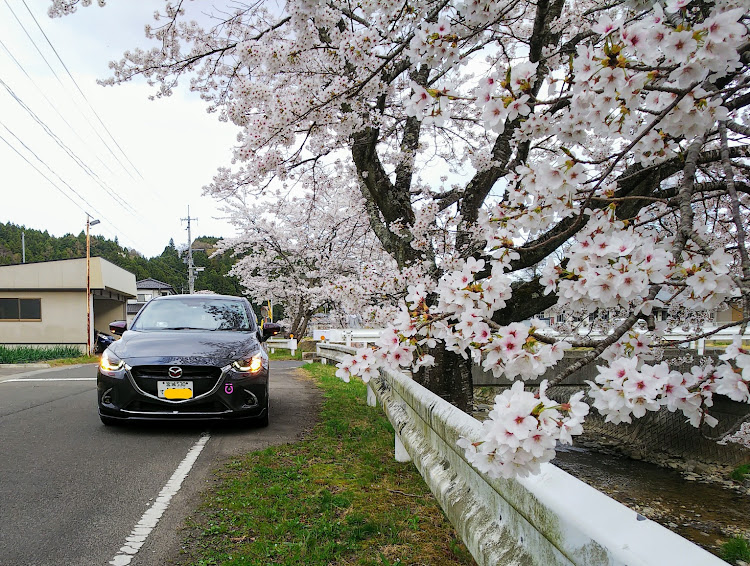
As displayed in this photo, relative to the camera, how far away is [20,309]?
25906 millimetres

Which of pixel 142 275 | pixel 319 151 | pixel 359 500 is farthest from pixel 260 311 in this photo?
pixel 359 500

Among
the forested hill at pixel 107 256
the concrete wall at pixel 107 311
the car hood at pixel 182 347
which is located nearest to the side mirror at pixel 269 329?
the car hood at pixel 182 347

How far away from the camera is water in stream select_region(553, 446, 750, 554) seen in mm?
5566

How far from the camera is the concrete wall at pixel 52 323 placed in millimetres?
25766

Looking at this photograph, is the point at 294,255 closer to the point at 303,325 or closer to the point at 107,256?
the point at 303,325

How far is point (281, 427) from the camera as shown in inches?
256

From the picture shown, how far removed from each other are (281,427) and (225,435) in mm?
719

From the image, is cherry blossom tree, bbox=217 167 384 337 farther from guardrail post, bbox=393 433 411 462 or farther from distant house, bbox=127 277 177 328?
distant house, bbox=127 277 177 328

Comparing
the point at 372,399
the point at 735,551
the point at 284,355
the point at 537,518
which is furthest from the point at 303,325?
the point at 537,518

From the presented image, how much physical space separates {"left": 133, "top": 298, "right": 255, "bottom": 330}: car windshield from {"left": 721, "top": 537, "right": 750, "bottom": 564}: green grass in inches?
218

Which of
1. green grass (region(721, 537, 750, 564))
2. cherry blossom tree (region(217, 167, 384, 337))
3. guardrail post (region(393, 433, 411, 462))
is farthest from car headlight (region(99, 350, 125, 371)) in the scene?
cherry blossom tree (region(217, 167, 384, 337))

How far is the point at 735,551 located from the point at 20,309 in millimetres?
28873

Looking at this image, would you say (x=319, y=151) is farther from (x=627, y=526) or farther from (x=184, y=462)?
(x=627, y=526)

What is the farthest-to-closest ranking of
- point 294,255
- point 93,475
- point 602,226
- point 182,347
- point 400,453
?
point 294,255, point 182,347, point 400,453, point 93,475, point 602,226
